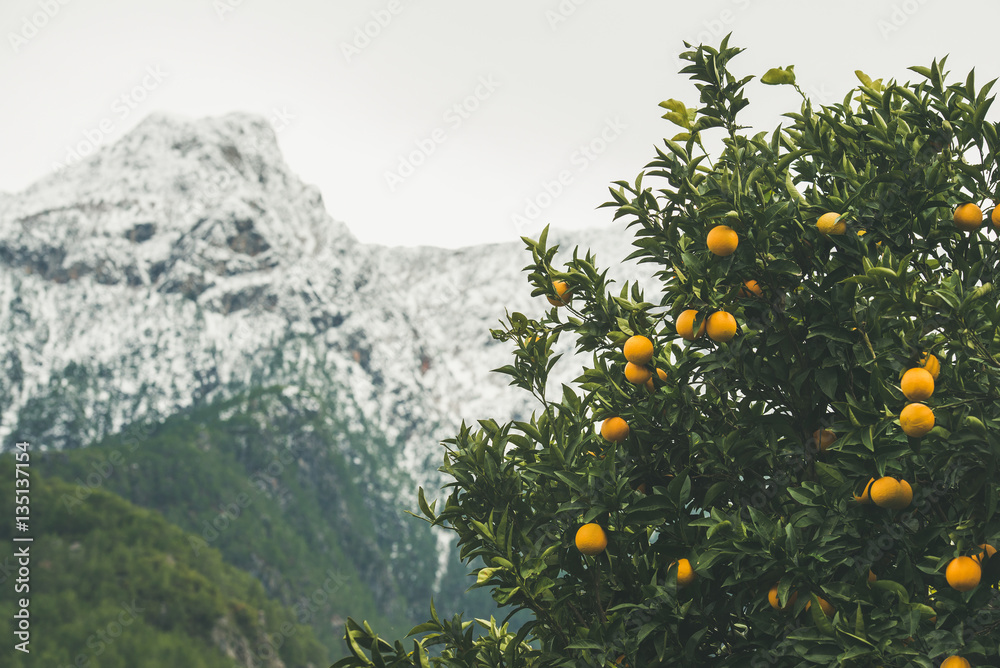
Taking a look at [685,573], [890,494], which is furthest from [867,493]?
[685,573]

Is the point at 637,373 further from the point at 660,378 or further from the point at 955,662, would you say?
the point at 955,662

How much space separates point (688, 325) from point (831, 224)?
85 cm

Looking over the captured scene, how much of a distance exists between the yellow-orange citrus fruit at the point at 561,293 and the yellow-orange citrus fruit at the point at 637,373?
61cm

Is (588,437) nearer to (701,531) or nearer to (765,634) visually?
(701,531)

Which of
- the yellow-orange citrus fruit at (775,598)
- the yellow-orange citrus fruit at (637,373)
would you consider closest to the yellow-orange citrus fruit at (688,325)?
the yellow-orange citrus fruit at (637,373)

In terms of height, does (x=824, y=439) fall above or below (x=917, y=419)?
below

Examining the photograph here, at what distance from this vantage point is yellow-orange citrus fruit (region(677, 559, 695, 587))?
3701mm

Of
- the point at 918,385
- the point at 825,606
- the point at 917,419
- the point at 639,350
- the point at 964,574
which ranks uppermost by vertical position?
the point at 639,350

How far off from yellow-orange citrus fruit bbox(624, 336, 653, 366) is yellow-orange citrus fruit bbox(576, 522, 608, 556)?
865mm

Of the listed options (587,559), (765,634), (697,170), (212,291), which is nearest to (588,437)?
(587,559)

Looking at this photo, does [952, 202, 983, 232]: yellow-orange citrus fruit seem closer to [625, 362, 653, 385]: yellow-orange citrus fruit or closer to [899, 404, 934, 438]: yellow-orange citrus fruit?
[899, 404, 934, 438]: yellow-orange citrus fruit

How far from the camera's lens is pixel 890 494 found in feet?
10.7

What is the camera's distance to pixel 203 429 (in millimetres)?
136125

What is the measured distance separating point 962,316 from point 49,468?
126 meters
